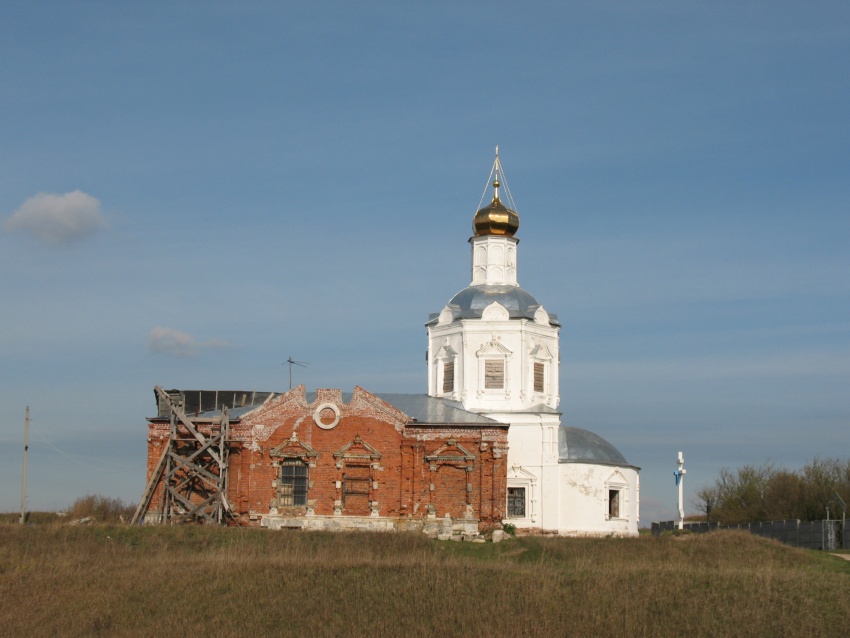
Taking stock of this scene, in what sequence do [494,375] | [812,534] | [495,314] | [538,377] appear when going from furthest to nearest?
[538,377]
[495,314]
[494,375]
[812,534]

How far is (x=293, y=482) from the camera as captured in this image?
121ft

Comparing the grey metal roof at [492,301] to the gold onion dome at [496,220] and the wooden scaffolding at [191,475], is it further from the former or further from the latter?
the wooden scaffolding at [191,475]

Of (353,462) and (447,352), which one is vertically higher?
(447,352)

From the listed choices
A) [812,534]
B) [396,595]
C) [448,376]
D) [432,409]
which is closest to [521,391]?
[448,376]

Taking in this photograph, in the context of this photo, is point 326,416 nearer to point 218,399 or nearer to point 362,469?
point 362,469

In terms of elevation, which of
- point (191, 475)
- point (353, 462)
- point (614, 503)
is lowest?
point (614, 503)

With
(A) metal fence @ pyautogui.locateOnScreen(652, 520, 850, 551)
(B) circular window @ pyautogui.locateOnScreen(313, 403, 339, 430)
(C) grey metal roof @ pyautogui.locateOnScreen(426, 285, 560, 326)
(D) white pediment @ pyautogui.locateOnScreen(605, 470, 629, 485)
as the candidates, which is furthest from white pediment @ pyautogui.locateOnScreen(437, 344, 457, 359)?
(A) metal fence @ pyautogui.locateOnScreen(652, 520, 850, 551)

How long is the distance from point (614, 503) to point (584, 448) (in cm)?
211

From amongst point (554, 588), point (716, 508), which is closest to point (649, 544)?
point (554, 588)

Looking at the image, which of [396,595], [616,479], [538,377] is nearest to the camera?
[396,595]

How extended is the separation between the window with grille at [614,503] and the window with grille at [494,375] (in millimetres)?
4974

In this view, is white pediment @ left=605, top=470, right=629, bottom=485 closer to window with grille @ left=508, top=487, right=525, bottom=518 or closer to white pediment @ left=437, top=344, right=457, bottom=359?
window with grille @ left=508, top=487, right=525, bottom=518

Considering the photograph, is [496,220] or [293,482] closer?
[293,482]

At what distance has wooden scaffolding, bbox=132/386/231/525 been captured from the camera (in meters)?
35.9
